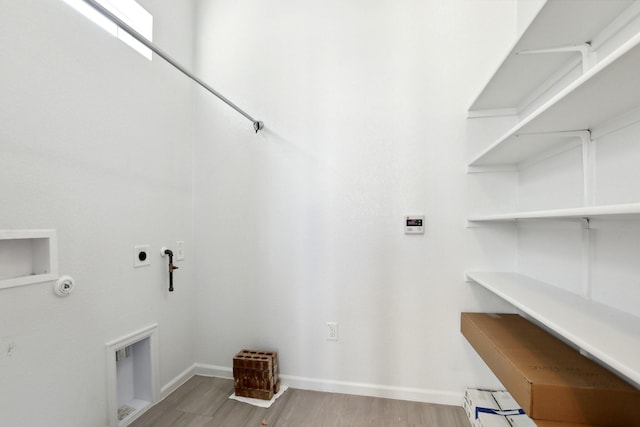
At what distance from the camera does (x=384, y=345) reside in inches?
70.0

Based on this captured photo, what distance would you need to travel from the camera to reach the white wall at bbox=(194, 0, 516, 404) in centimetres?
171

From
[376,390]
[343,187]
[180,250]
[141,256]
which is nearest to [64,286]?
[141,256]

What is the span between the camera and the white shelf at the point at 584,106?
0.68 meters

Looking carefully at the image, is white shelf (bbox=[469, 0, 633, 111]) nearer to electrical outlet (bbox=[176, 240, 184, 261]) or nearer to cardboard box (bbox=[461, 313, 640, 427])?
cardboard box (bbox=[461, 313, 640, 427])

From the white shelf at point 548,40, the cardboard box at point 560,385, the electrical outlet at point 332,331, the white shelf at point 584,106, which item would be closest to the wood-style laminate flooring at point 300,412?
the electrical outlet at point 332,331

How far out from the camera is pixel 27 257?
1.15 meters

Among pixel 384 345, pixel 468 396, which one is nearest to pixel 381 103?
pixel 384 345

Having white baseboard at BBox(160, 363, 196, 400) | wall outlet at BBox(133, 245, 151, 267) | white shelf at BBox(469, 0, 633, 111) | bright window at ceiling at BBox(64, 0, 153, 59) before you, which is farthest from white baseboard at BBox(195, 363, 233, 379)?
white shelf at BBox(469, 0, 633, 111)

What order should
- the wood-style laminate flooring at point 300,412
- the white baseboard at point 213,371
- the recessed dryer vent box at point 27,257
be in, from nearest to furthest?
the recessed dryer vent box at point 27,257 → the wood-style laminate flooring at point 300,412 → the white baseboard at point 213,371

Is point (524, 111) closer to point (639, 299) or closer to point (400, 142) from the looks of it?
point (400, 142)

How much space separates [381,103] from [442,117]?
1.36ft

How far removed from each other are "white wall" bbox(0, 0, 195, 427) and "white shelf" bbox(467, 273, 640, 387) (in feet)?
6.63

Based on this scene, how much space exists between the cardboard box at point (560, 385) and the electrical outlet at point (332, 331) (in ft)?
3.05

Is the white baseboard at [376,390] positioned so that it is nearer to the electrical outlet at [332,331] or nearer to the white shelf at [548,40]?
the electrical outlet at [332,331]
